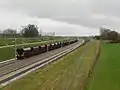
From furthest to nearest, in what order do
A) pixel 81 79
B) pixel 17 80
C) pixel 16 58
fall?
pixel 16 58
pixel 81 79
pixel 17 80

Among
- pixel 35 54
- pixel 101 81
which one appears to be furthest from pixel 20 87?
pixel 35 54

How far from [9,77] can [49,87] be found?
98.1 inches

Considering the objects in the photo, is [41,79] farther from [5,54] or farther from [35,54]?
[35,54]

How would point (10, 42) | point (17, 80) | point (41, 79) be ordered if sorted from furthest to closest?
point (10, 42) → point (41, 79) → point (17, 80)

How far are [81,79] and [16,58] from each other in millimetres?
8940

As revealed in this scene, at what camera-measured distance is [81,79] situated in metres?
15.1

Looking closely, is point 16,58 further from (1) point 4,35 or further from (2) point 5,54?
(1) point 4,35

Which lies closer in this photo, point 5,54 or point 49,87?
point 49,87

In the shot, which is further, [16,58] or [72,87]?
[16,58]

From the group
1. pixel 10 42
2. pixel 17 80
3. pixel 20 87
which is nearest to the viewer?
pixel 20 87

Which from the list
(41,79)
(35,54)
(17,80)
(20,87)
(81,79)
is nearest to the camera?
(20,87)

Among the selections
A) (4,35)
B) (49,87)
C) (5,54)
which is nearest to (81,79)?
(49,87)

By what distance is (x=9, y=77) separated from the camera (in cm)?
1380

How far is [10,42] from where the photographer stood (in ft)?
87.6
